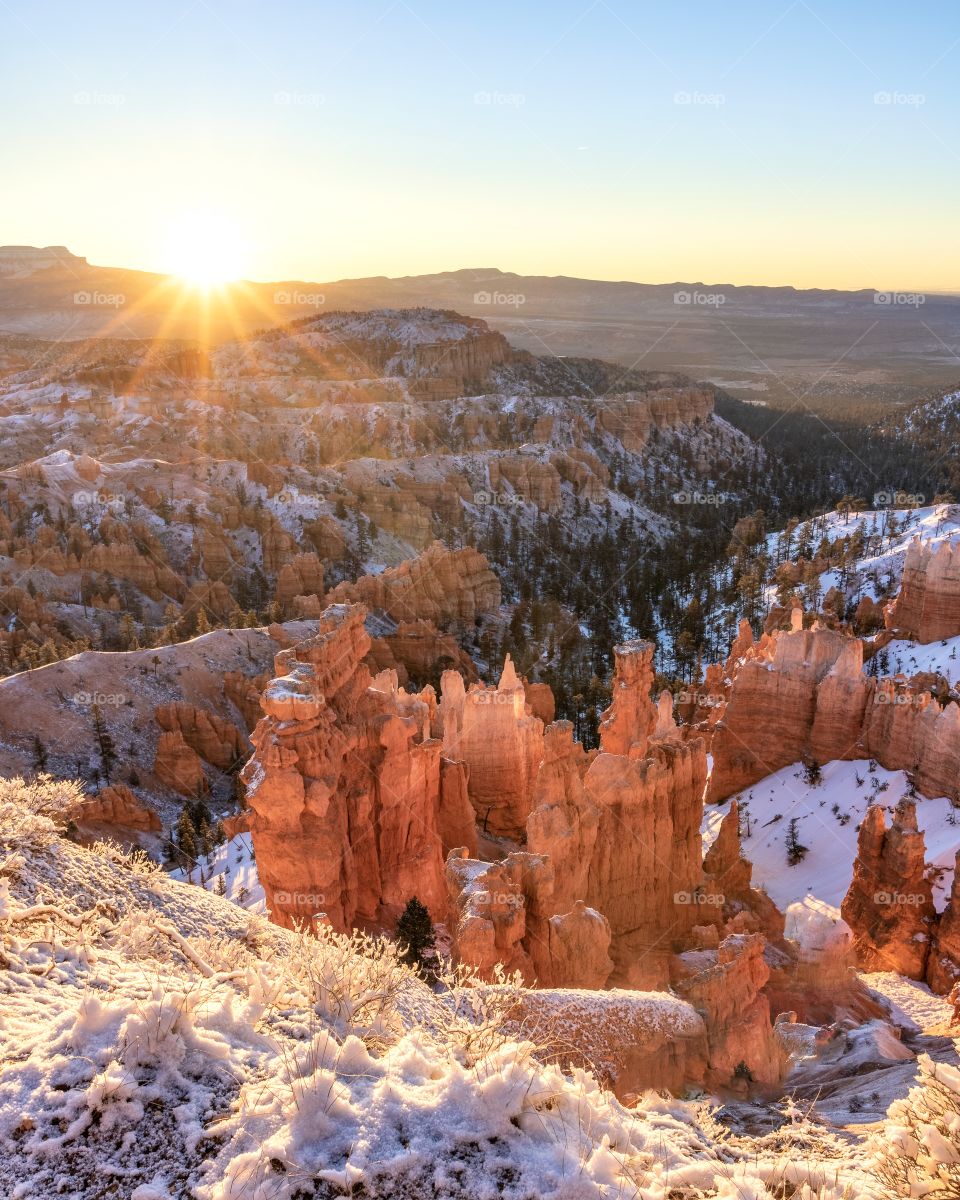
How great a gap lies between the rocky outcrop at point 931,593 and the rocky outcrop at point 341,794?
82.2ft

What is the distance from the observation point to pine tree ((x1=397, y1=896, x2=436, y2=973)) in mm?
13773

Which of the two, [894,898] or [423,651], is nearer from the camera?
[894,898]

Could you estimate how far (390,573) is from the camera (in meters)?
53.2

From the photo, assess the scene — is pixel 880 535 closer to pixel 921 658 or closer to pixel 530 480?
pixel 921 658

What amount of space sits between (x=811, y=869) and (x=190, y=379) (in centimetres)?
9539

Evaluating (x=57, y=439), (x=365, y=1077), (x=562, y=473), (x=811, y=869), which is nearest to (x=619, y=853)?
(x=811, y=869)

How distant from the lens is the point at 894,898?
1981cm

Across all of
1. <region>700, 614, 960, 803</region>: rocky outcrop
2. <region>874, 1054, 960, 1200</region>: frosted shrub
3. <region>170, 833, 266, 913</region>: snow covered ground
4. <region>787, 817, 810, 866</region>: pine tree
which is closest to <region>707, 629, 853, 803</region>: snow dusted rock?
<region>700, 614, 960, 803</region>: rocky outcrop

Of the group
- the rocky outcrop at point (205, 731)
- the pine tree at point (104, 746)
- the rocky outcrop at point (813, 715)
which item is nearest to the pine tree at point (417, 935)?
the rocky outcrop at point (813, 715)

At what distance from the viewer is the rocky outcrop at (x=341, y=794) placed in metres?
15.0

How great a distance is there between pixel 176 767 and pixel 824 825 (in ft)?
76.9

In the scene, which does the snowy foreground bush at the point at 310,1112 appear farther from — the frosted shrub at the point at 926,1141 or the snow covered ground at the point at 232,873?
the snow covered ground at the point at 232,873

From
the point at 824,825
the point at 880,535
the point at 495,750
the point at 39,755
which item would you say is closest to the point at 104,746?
the point at 39,755

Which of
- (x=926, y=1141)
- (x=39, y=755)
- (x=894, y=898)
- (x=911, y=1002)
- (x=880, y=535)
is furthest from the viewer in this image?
(x=880, y=535)
